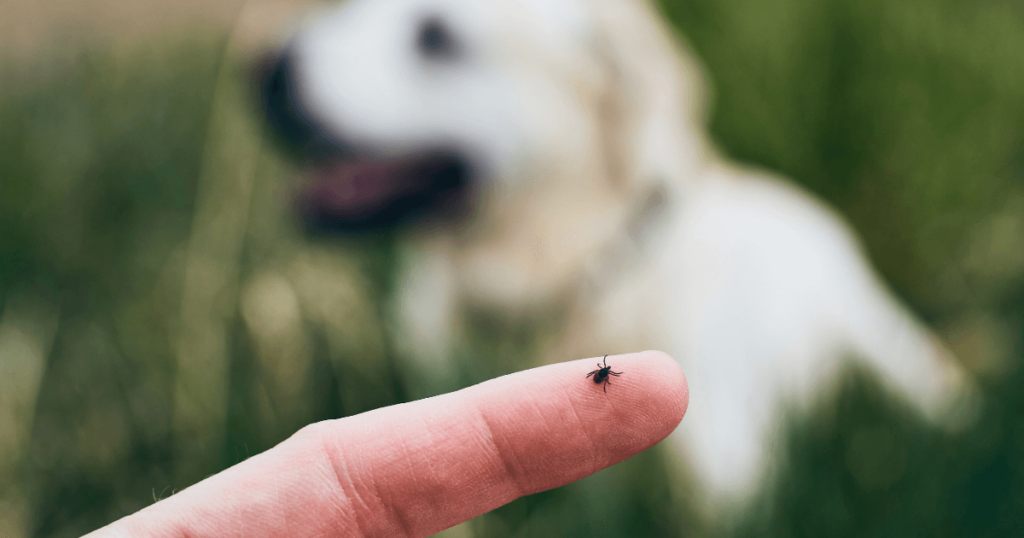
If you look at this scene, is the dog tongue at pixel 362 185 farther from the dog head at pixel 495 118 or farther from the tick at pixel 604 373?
the tick at pixel 604 373

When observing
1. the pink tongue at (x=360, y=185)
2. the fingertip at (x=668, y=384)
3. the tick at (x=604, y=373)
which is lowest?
the tick at (x=604, y=373)

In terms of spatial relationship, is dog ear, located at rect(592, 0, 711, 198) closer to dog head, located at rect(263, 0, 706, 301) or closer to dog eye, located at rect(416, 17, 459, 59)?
dog head, located at rect(263, 0, 706, 301)

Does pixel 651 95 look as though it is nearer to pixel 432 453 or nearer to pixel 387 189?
pixel 387 189

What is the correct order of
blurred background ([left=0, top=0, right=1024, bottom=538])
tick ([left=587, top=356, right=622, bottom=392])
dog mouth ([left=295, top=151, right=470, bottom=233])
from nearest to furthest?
tick ([left=587, top=356, right=622, bottom=392]) → blurred background ([left=0, top=0, right=1024, bottom=538]) → dog mouth ([left=295, top=151, right=470, bottom=233])

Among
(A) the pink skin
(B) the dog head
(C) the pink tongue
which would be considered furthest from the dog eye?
(A) the pink skin

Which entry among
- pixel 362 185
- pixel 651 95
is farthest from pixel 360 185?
pixel 651 95

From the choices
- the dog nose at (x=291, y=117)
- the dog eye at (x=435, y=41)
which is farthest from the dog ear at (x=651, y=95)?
the dog nose at (x=291, y=117)
